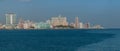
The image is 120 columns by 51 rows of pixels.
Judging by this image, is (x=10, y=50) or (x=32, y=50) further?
(x=32, y=50)

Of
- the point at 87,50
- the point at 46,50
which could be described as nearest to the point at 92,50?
→ the point at 87,50

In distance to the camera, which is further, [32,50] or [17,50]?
[32,50]

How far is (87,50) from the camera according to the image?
7650 centimetres

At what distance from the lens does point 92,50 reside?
251ft

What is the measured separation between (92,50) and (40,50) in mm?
9474

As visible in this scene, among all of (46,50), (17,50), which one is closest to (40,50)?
(46,50)

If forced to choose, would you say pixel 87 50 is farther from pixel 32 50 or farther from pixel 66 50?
pixel 32 50

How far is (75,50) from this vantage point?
3140 inches

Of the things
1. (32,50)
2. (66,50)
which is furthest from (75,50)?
(32,50)

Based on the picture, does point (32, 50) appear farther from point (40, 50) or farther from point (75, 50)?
point (75, 50)

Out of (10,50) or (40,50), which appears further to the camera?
(40,50)

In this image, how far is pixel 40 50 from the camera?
263ft

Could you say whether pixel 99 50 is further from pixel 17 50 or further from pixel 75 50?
pixel 17 50

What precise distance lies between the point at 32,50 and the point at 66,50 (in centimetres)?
595
